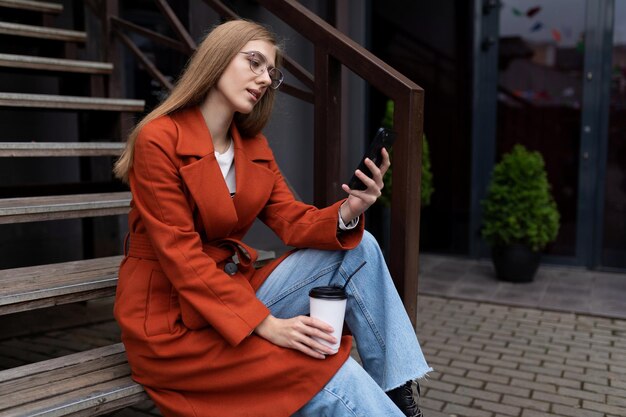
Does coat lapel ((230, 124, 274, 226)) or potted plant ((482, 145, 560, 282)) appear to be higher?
coat lapel ((230, 124, 274, 226))

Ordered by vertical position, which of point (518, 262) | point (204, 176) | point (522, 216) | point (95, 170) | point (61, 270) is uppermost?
point (204, 176)

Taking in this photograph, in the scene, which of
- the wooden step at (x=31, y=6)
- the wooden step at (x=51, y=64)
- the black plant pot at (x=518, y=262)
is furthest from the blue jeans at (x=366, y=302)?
the black plant pot at (x=518, y=262)

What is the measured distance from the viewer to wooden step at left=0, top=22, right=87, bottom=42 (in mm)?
3342

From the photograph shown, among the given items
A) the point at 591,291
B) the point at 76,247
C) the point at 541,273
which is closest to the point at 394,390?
the point at 76,247

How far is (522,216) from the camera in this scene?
5.04 metres

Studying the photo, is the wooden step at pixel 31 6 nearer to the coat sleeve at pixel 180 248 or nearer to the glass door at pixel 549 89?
the coat sleeve at pixel 180 248

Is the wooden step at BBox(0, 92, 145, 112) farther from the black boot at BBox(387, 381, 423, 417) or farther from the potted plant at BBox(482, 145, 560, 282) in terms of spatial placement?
the potted plant at BBox(482, 145, 560, 282)

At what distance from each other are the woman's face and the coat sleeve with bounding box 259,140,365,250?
0.32m

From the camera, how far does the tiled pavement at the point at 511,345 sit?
2914mm

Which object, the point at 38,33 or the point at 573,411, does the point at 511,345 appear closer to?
the point at 573,411

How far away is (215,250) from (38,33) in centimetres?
206

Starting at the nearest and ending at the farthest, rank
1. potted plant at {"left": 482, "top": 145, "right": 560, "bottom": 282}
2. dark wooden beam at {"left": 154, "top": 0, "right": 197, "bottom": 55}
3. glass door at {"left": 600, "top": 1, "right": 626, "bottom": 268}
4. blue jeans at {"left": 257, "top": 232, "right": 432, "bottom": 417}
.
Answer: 1. blue jeans at {"left": 257, "top": 232, "right": 432, "bottom": 417}
2. dark wooden beam at {"left": 154, "top": 0, "right": 197, "bottom": 55}
3. potted plant at {"left": 482, "top": 145, "right": 560, "bottom": 282}
4. glass door at {"left": 600, "top": 1, "right": 626, "bottom": 268}

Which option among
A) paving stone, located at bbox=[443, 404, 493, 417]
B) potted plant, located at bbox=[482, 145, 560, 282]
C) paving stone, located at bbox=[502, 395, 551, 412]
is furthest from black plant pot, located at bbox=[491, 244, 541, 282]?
paving stone, located at bbox=[443, 404, 493, 417]

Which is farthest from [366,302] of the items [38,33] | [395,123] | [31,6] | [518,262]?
[518,262]
